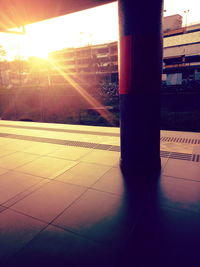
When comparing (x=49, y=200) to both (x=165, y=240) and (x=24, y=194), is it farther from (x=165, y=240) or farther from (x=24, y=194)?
(x=165, y=240)

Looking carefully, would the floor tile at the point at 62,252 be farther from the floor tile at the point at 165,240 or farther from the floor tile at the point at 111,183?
the floor tile at the point at 111,183

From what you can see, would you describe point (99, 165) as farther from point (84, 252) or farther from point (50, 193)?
point (84, 252)

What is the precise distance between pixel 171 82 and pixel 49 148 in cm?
6278

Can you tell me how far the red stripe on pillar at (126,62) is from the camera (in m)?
3.38

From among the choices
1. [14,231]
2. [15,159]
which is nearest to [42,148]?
[15,159]

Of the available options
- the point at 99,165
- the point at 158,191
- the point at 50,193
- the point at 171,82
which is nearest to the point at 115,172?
the point at 99,165

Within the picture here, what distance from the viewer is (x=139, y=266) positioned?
6.12ft

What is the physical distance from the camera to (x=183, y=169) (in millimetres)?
3932

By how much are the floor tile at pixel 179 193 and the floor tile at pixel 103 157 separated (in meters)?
1.26

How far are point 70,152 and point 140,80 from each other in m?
2.73

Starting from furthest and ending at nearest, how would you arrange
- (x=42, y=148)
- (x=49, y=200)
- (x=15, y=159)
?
(x=42, y=148), (x=15, y=159), (x=49, y=200)

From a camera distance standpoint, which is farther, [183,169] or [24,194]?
[183,169]

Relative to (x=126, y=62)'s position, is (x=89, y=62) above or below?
above

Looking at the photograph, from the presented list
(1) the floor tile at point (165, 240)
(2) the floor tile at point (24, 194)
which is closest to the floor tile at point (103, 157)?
(2) the floor tile at point (24, 194)
